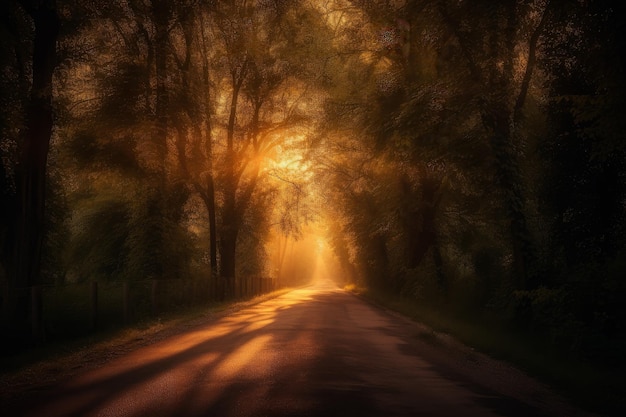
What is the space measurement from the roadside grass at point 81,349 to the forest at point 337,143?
0.91 metres

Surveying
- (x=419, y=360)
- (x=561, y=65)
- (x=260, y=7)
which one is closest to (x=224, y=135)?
(x=260, y=7)

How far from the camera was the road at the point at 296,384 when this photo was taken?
6.01 metres

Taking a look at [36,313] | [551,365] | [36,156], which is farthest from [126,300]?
[551,365]

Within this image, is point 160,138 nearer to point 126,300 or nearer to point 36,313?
point 126,300

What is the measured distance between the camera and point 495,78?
592 inches

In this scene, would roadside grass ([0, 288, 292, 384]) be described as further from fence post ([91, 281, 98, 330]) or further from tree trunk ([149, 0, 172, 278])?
tree trunk ([149, 0, 172, 278])

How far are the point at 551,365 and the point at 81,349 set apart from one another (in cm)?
912

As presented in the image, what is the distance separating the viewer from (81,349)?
1073 centimetres

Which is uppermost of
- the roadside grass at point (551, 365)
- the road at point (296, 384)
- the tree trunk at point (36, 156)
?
the tree trunk at point (36, 156)

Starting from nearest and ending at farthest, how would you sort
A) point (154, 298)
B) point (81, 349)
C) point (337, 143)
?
point (81, 349)
point (154, 298)
point (337, 143)

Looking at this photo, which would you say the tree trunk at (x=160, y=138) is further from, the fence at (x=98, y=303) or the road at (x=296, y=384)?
the road at (x=296, y=384)

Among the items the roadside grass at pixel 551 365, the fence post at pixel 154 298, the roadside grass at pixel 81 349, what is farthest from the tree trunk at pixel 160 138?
the roadside grass at pixel 551 365

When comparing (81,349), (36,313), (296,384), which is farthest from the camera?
(36,313)

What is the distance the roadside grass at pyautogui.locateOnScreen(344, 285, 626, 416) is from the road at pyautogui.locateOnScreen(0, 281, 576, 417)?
34cm
